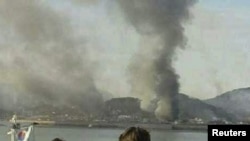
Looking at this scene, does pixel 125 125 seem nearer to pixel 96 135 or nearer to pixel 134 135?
pixel 96 135

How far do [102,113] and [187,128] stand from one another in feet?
16.9

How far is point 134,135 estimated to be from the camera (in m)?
1.24

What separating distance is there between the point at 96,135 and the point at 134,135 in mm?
29406

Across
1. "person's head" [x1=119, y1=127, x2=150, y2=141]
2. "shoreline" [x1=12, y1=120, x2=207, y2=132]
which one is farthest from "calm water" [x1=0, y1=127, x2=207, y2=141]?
"person's head" [x1=119, y1=127, x2=150, y2=141]

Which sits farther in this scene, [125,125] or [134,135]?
[125,125]

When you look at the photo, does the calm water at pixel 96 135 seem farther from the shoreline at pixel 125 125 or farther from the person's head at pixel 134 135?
the person's head at pixel 134 135

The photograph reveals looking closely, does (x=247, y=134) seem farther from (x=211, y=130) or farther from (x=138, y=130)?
(x=138, y=130)

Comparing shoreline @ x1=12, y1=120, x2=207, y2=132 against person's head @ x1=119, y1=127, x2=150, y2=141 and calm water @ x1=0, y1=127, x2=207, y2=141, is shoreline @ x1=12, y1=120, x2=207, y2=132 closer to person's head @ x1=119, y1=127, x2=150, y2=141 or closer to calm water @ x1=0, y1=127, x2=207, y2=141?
calm water @ x1=0, y1=127, x2=207, y2=141

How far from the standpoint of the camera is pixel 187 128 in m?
33.4

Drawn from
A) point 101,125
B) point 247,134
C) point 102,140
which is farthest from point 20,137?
point 101,125

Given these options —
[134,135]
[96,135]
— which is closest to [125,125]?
[96,135]

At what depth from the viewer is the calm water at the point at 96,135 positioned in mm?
28219

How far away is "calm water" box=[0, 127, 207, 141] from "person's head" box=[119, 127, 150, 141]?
25523mm

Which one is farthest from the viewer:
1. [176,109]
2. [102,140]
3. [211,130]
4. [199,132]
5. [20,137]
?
[176,109]
